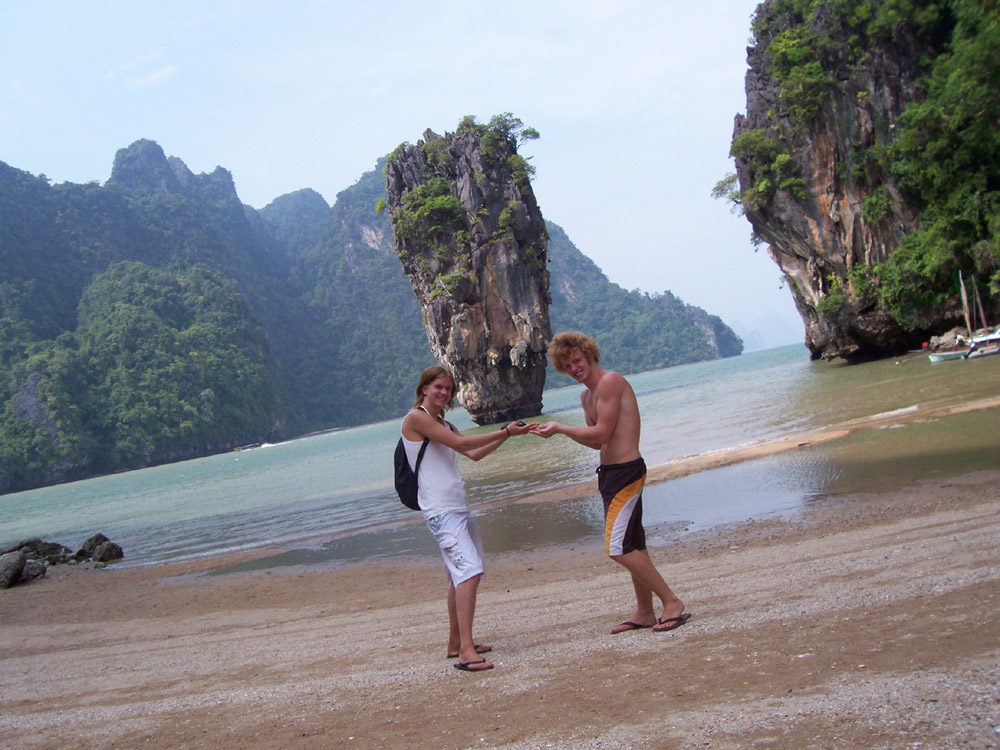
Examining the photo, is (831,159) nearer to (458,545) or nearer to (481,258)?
(481,258)

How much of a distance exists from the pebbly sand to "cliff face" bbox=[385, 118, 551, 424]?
40536mm

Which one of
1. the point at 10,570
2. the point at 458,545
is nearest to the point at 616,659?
the point at 458,545

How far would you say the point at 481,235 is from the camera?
48156 mm

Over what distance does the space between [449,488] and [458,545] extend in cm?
35

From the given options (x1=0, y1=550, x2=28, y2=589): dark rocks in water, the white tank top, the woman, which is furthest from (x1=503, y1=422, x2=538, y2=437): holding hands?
(x1=0, y1=550, x2=28, y2=589): dark rocks in water

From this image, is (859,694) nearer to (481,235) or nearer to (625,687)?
(625,687)

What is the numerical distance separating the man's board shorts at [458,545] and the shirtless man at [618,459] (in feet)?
2.47

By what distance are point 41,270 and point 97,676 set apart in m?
123

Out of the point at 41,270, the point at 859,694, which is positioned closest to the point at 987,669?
the point at 859,694

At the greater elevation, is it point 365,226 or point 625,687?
point 365,226

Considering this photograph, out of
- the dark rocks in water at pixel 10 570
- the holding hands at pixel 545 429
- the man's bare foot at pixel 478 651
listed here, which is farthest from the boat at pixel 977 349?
the dark rocks in water at pixel 10 570

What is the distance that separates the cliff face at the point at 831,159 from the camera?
33344 mm

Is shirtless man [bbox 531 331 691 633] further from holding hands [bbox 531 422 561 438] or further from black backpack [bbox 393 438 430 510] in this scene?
black backpack [bbox 393 438 430 510]

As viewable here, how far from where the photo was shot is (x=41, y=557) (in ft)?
54.5
